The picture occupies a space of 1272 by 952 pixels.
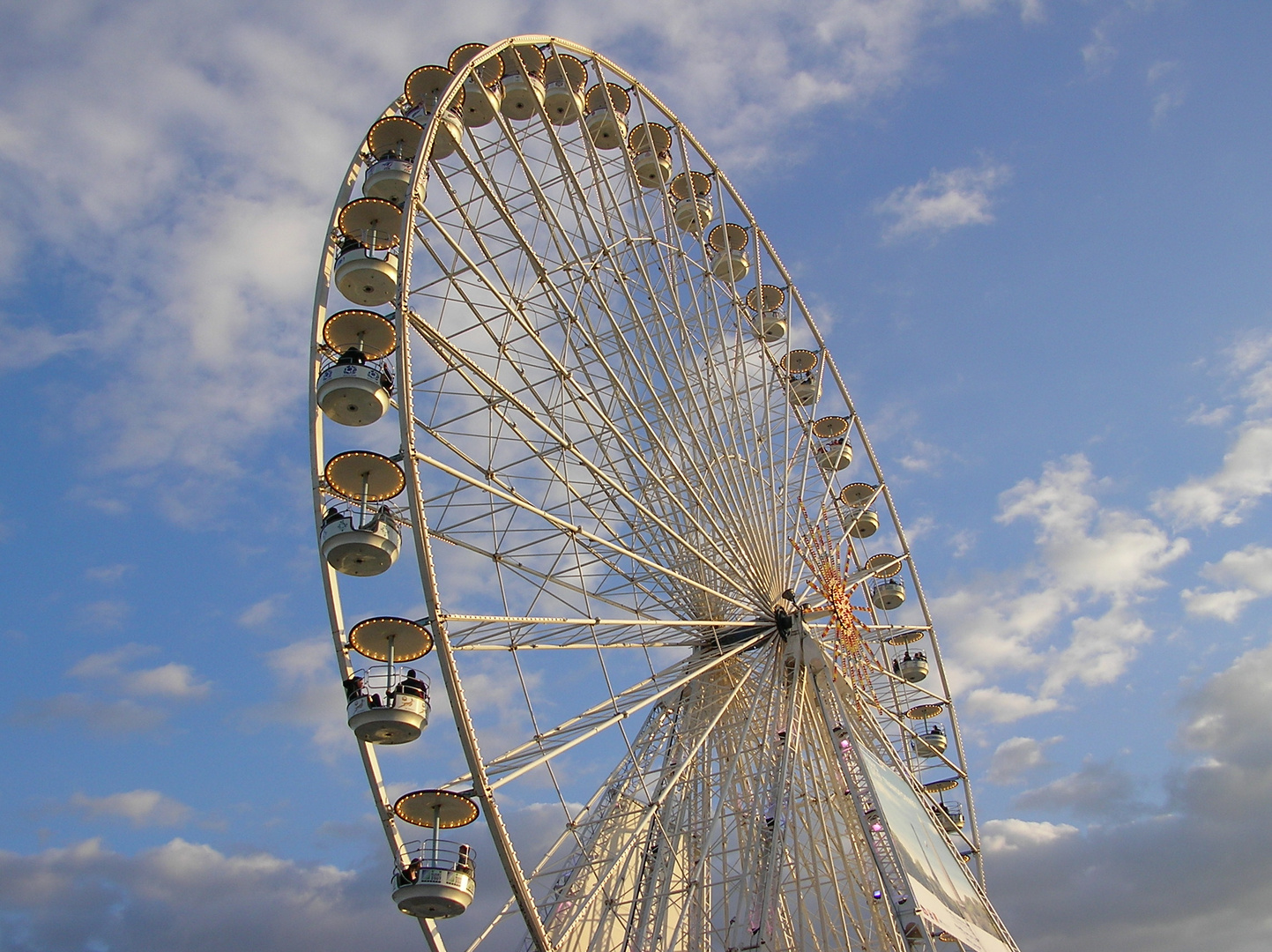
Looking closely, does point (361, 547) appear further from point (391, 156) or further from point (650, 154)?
point (650, 154)

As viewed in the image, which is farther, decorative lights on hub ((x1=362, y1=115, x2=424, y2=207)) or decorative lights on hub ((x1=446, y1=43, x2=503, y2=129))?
decorative lights on hub ((x1=446, y1=43, x2=503, y2=129))

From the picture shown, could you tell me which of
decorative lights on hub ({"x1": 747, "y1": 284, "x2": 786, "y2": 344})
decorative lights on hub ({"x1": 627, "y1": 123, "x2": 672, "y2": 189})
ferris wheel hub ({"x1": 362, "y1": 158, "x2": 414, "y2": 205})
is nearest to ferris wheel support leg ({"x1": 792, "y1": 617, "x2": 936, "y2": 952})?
decorative lights on hub ({"x1": 747, "y1": 284, "x2": 786, "y2": 344})

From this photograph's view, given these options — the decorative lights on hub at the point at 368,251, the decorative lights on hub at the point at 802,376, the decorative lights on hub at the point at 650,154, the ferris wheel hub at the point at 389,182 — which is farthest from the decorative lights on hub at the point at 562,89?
the decorative lights on hub at the point at 802,376

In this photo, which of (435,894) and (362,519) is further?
(362,519)

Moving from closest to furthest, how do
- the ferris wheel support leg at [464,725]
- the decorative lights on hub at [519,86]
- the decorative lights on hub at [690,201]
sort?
the ferris wheel support leg at [464,725] < the decorative lights on hub at [519,86] < the decorative lights on hub at [690,201]

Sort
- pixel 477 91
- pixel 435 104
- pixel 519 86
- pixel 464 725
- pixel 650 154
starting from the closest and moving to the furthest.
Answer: pixel 464 725, pixel 435 104, pixel 477 91, pixel 519 86, pixel 650 154

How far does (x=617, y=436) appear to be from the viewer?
1816 centimetres

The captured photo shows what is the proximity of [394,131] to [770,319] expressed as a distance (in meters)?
12.4

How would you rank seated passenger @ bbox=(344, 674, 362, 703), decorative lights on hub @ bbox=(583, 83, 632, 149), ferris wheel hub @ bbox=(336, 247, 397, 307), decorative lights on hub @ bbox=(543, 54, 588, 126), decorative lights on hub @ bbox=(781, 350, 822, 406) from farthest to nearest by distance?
decorative lights on hub @ bbox=(781, 350, 822, 406)
decorative lights on hub @ bbox=(583, 83, 632, 149)
decorative lights on hub @ bbox=(543, 54, 588, 126)
ferris wheel hub @ bbox=(336, 247, 397, 307)
seated passenger @ bbox=(344, 674, 362, 703)

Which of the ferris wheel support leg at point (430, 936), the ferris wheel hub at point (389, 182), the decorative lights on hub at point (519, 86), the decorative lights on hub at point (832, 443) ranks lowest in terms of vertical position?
the ferris wheel support leg at point (430, 936)

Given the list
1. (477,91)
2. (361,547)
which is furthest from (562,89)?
(361,547)

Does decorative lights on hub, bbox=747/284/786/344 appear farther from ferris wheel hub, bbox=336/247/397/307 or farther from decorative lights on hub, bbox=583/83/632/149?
ferris wheel hub, bbox=336/247/397/307

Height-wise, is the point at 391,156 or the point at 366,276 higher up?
the point at 391,156

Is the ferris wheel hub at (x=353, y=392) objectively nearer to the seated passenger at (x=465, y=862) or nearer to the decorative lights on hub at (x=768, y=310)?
the seated passenger at (x=465, y=862)
